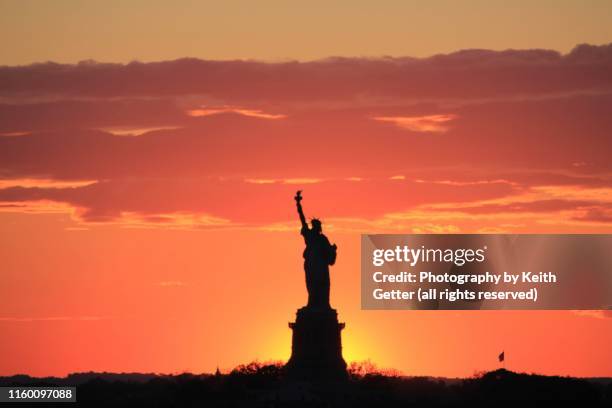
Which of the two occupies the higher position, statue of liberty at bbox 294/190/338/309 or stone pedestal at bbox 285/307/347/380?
statue of liberty at bbox 294/190/338/309

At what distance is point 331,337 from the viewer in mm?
80062

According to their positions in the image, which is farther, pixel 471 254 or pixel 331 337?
pixel 471 254

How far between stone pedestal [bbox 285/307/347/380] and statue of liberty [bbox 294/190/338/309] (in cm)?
65

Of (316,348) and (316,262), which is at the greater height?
(316,262)

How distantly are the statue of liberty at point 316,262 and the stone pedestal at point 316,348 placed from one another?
654 millimetres

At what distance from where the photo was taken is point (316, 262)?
80.8m

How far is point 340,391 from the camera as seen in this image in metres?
78.2

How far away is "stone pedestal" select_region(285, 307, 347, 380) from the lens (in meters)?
79.7

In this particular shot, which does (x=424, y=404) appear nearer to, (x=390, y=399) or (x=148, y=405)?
(x=390, y=399)

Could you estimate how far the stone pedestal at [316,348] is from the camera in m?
79.7

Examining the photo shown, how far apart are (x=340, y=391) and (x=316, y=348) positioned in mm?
2251

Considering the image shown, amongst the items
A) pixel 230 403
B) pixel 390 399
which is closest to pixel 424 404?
pixel 390 399

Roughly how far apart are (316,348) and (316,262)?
3.29 metres

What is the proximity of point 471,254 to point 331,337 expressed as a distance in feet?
34.2
